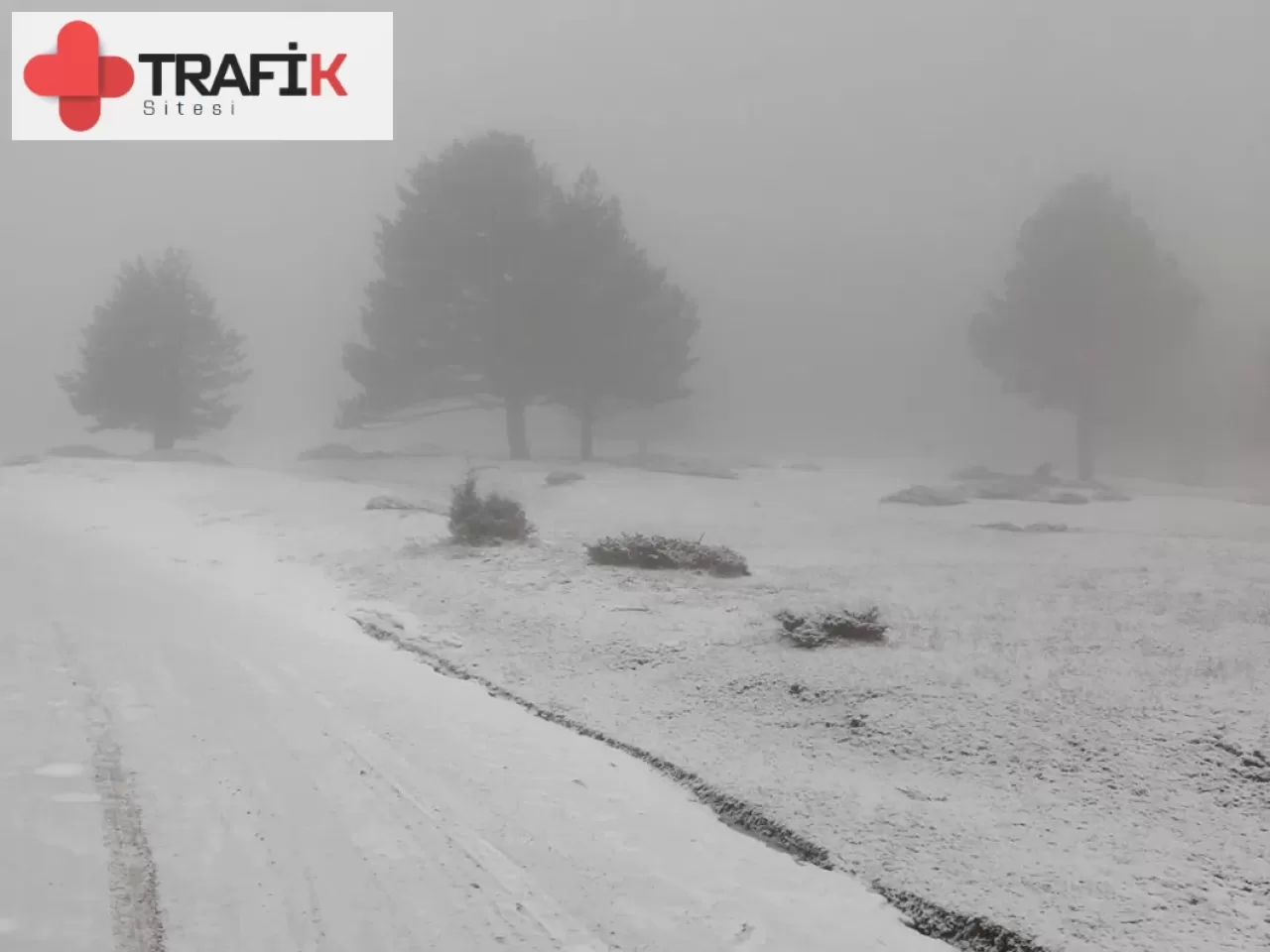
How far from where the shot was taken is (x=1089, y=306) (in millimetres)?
32312

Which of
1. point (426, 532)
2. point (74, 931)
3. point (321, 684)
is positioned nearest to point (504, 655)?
point (321, 684)

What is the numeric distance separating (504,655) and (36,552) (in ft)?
29.4

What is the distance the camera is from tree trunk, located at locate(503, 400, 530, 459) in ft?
106

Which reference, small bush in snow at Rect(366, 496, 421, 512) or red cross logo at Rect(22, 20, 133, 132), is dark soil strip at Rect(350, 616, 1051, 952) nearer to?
small bush in snow at Rect(366, 496, 421, 512)

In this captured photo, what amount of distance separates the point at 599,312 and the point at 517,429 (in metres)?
5.53

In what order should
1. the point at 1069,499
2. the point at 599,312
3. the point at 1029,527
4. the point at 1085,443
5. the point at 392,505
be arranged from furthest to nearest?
the point at 1085,443
the point at 599,312
the point at 1069,499
the point at 1029,527
the point at 392,505

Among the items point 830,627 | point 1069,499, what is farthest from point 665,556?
point 1069,499

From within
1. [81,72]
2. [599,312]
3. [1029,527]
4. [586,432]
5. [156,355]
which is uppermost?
[81,72]

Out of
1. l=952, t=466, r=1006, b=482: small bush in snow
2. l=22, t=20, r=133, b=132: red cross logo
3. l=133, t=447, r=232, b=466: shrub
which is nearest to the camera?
l=22, t=20, r=133, b=132: red cross logo

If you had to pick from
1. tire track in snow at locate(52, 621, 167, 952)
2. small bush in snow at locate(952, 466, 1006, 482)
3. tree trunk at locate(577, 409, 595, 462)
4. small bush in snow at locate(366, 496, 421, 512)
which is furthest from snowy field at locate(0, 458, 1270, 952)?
tree trunk at locate(577, 409, 595, 462)

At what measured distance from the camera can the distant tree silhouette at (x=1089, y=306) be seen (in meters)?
32.1

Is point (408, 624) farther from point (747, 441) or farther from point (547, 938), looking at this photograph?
point (747, 441)

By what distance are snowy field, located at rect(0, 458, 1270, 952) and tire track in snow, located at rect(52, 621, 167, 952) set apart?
104 inches

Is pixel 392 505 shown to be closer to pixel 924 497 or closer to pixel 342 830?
pixel 342 830
